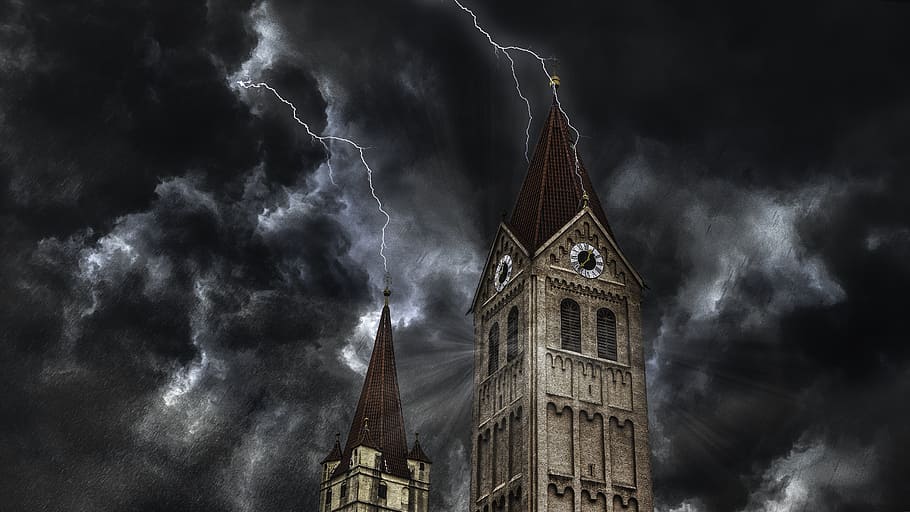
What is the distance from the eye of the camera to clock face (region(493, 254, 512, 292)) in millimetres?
67875

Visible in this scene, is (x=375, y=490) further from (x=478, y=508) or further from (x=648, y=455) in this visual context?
(x=648, y=455)

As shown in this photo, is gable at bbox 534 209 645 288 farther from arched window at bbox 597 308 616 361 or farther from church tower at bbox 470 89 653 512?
arched window at bbox 597 308 616 361

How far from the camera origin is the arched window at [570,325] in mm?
63656

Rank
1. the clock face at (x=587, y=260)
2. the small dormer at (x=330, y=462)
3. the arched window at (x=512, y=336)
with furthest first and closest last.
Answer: the small dormer at (x=330, y=462) → the clock face at (x=587, y=260) → the arched window at (x=512, y=336)

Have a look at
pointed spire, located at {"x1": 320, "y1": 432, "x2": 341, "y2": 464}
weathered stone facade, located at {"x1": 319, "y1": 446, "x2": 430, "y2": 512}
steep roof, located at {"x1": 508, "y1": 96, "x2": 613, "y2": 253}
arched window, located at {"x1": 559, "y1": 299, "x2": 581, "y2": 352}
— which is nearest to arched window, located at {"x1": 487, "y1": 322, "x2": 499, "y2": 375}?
arched window, located at {"x1": 559, "y1": 299, "x2": 581, "y2": 352}

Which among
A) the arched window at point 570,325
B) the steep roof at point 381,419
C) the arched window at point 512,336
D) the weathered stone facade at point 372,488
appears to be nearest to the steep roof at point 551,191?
the arched window at point 570,325

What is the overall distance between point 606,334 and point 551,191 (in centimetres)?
995

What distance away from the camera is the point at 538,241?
66.0m

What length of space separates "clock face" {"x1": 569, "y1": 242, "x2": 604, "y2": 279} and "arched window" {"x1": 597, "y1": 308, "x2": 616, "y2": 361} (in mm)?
2297

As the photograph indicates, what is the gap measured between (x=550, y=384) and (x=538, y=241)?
885 centimetres

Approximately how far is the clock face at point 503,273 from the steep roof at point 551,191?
5.59 ft

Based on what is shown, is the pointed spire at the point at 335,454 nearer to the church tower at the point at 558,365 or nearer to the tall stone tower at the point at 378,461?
the tall stone tower at the point at 378,461

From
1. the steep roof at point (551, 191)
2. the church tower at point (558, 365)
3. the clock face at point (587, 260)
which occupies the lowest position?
the church tower at point (558, 365)

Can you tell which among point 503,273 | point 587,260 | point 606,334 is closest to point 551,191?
point 587,260
